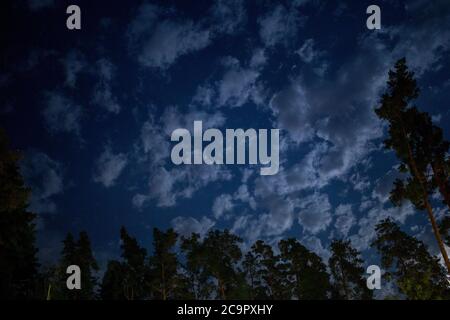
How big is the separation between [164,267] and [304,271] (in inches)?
864

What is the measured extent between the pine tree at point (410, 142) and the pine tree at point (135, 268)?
38.0 meters

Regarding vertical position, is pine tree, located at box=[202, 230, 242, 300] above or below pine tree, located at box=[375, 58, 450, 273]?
below

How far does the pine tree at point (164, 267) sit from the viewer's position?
43.0m

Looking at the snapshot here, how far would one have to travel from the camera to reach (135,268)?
48.8 metres

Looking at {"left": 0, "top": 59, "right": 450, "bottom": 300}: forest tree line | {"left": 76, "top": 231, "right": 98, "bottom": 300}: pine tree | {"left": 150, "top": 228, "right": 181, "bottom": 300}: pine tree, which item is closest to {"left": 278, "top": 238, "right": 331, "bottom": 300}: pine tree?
{"left": 0, "top": 59, "right": 450, "bottom": 300}: forest tree line

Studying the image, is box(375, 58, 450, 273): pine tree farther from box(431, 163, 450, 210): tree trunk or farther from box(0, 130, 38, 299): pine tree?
box(0, 130, 38, 299): pine tree

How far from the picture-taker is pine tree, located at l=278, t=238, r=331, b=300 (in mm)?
49941

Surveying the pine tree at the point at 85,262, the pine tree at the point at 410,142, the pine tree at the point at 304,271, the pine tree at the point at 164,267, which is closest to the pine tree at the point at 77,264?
the pine tree at the point at 85,262

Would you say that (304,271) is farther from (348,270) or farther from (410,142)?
(410,142)

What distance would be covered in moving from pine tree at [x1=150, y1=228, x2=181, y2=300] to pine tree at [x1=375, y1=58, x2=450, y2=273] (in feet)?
100

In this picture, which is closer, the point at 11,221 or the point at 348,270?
the point at 11,221

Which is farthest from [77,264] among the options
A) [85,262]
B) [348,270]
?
[348,270]
